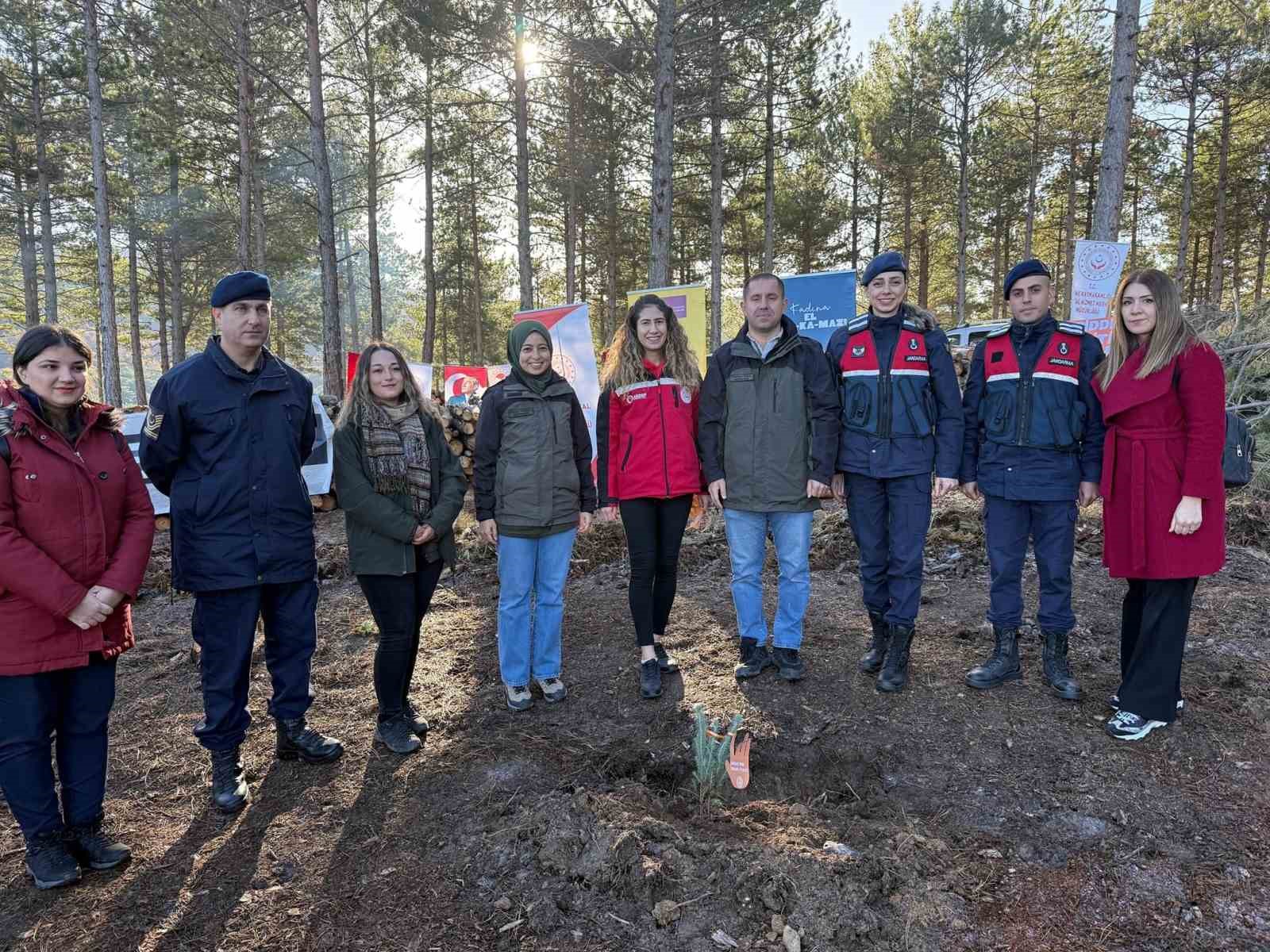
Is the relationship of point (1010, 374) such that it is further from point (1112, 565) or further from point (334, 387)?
point (334, 387)

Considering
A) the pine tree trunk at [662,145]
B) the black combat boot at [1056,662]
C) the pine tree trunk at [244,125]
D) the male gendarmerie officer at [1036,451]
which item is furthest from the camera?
the pine tree trunk at [244,125]

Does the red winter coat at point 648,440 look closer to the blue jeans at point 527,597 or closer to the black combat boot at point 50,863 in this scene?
the blue jeans at point 527,597

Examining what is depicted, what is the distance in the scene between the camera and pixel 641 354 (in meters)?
3.86

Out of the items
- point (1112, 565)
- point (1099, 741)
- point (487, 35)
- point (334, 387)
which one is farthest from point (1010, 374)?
point (487, 35)

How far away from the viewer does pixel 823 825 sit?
2.61 meters

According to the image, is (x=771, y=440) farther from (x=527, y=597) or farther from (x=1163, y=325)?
(x=1163, y=325)

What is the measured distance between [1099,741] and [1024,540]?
3.31 feet

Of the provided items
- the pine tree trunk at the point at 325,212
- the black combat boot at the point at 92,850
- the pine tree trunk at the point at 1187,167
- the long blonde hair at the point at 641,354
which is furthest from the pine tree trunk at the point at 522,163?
the pine tree trunk at the point at 1187,167

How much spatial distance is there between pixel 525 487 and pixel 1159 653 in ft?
9.95

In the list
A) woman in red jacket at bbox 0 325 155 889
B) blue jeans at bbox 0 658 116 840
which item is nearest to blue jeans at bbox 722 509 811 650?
woman in red jacket at bbox 0 325 155 889

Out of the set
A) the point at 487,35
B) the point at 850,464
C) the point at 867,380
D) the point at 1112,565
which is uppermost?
the point at 487,35

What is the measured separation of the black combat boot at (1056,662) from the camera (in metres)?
3.57

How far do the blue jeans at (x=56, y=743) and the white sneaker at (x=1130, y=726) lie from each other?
13.6 ft

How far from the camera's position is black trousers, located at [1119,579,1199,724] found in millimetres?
3109
